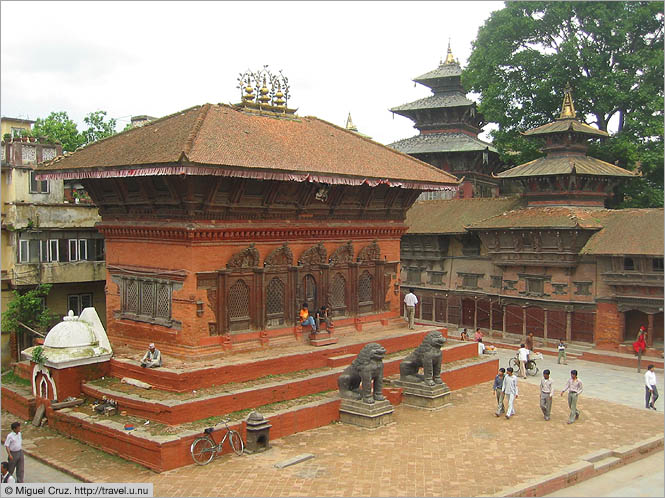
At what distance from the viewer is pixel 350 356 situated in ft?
60.9

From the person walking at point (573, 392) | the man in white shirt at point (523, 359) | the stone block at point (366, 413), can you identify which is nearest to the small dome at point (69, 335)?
the stone block at point (366, 413)

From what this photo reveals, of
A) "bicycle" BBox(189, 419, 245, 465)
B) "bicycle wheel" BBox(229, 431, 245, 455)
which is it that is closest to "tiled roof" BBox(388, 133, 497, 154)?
"bicycle wheel" BBox(229, 431, 245, 455)

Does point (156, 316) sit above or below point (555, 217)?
below

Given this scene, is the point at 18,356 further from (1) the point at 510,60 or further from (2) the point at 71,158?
(1) the point at 510,60

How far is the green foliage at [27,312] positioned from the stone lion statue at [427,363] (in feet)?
40.8

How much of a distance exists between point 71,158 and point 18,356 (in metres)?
8.22

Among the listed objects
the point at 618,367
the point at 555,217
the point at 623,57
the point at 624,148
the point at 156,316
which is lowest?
the point at 618,367

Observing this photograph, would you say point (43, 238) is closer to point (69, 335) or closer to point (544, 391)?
point (69, 335)

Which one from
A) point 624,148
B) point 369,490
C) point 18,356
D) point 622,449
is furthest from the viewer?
point 624,148

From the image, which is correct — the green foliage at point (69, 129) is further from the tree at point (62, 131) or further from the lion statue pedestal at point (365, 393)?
the lion statue pedestal at point (365, 393)

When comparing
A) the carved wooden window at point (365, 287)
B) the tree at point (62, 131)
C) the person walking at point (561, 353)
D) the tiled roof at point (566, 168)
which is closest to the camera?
the carved wooden window at point (365, 287)

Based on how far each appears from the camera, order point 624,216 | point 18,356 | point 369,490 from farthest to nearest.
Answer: point 624,216
point 18,356
point 369,490

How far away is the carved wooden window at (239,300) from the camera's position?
57.1 feet

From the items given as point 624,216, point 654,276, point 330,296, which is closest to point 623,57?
point 624,216
